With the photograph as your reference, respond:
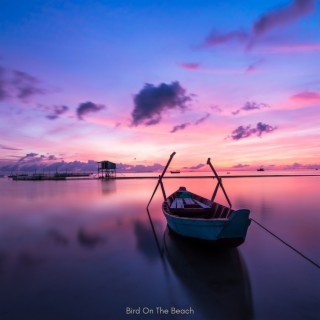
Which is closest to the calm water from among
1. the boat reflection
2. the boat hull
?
the boat reflection

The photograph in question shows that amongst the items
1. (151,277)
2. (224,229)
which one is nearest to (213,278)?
(224,229)

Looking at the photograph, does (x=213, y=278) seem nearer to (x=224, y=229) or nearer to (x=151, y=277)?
(x=224, y=229)

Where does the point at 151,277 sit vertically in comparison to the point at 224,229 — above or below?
below

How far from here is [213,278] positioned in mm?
8500

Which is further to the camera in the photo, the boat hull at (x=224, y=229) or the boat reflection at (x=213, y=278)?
the boat hull at (x=224, y=229)

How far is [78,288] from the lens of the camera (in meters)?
8.16

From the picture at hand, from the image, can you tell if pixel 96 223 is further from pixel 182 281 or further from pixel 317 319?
pixel 317 319

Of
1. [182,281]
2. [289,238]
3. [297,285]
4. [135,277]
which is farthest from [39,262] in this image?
[289,238]

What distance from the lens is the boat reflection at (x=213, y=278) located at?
6.71 metres

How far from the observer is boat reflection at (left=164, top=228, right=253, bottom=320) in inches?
264

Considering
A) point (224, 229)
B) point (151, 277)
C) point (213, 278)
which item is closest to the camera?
point (213, 278)

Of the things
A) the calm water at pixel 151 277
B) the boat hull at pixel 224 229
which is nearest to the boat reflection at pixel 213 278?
the calm water at pixel 151 277

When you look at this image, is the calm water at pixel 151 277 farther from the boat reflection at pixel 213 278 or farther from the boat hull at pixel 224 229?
the boat hull at pixel 224 229

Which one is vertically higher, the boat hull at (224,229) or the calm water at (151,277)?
the boat hull at (224,229)
